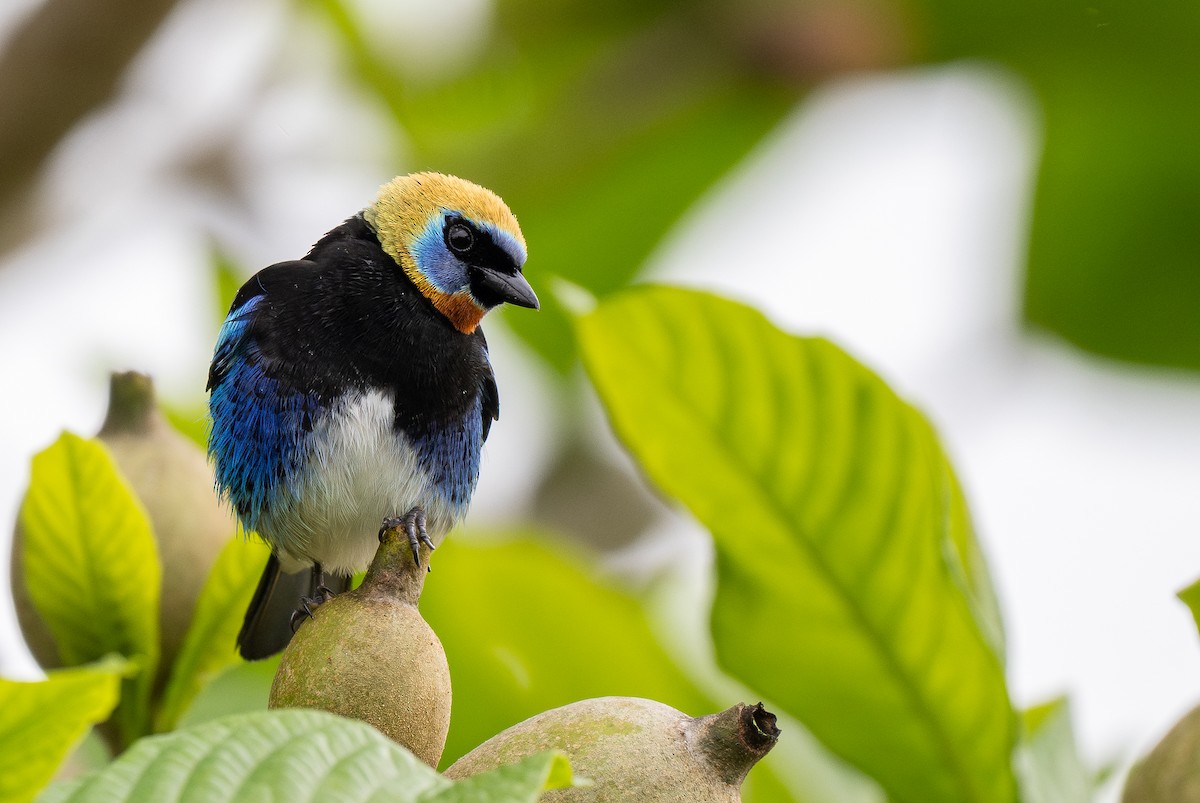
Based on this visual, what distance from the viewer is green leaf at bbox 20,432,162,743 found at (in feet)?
5.51

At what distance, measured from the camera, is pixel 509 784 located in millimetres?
988

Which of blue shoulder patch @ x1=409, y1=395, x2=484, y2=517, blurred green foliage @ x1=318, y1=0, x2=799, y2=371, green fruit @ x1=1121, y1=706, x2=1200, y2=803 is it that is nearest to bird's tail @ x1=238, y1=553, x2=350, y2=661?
blue shoulder patch @ x1=409, y1=395, x2=484, y2=517

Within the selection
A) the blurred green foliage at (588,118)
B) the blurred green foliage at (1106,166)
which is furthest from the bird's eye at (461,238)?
the blurred green foliage at (1106,166)

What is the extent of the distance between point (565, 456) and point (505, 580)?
4.29ft

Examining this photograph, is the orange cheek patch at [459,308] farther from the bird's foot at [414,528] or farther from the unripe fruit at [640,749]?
the unripe fruit at [640,749]

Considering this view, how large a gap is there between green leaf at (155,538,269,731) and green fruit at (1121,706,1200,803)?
1066 mm

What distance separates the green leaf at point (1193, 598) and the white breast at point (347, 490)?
3.13ft

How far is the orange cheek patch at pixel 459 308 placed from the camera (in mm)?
1967

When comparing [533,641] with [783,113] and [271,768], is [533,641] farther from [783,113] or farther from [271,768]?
[783,113]

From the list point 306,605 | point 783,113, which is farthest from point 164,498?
point 783,113

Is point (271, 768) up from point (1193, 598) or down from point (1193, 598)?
up

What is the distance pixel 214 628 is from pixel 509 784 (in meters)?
0.92

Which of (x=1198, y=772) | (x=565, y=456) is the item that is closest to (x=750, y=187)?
(x=565, y=456)

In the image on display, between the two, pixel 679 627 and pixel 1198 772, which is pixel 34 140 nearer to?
pixel 679 627
